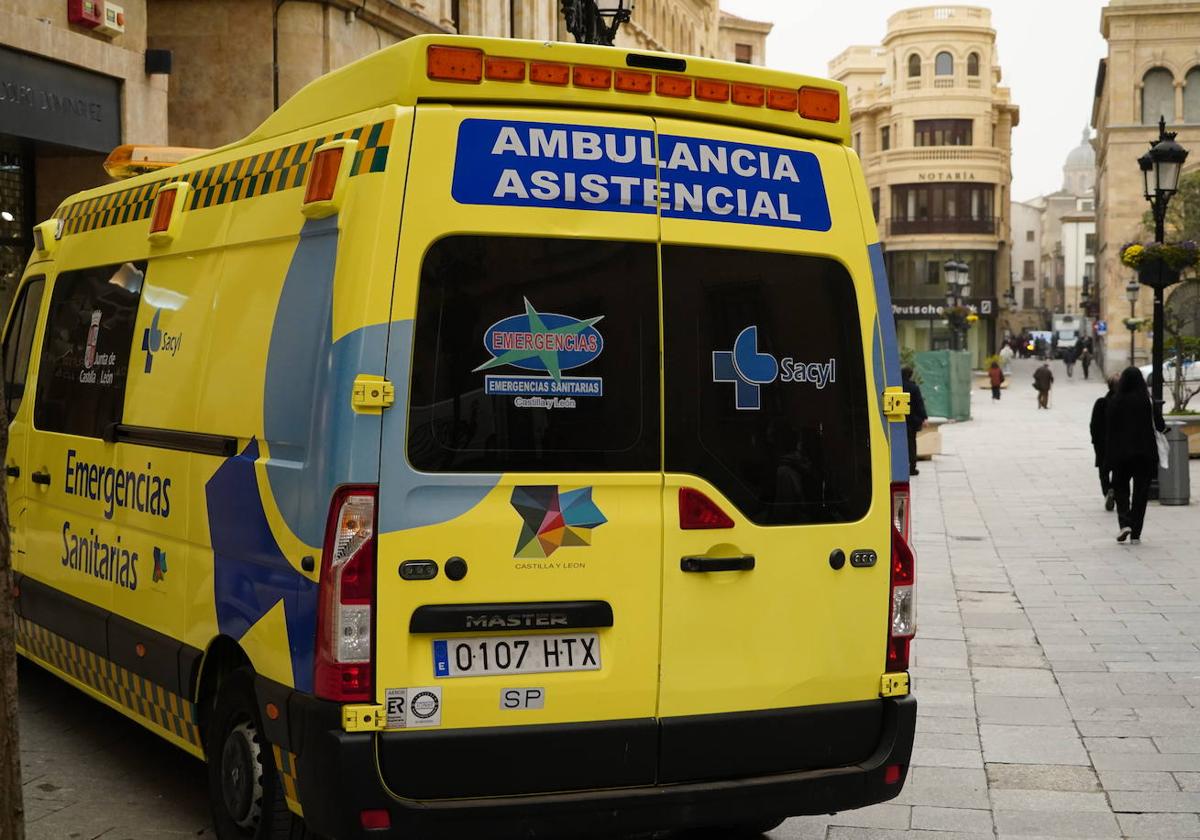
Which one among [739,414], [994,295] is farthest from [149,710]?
[994,295]

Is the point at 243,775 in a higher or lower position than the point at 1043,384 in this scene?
lower

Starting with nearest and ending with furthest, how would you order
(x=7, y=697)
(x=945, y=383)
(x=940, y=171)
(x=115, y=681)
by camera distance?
(x=7, y=697), (x=115, y=681), (x=945, y=383), (x=940, y=171)

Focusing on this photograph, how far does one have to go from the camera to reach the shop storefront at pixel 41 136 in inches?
573

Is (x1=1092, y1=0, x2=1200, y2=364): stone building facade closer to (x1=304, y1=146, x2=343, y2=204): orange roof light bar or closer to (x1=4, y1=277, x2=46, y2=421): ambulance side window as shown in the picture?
(x1=4, y1=277, x2=46, y2=421): ambulance side window

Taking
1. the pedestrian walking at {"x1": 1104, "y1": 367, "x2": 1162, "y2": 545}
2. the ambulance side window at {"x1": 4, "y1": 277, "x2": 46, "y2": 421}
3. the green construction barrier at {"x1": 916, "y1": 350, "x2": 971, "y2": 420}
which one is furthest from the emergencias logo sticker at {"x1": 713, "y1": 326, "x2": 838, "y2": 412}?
the green construction barrier at {"x1": 916, "y1": 350, "x2": 971, "y2": 420}

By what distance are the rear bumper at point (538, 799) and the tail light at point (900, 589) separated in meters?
0.33

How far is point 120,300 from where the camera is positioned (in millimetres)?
6832

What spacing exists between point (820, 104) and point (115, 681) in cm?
358

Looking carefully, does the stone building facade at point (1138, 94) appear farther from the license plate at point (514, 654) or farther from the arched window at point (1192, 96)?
the license plate at point (514, 654)

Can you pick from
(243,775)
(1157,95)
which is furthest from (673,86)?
(1157,95)

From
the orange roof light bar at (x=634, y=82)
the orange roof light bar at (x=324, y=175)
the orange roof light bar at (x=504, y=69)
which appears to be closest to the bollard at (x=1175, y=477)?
the orange roof light bar at (x=634, y=82)

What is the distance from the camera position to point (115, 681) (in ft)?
21.6

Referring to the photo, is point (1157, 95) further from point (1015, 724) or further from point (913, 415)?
point (1015, 724)

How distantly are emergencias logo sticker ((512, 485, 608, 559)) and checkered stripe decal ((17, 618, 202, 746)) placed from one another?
5.55ft
